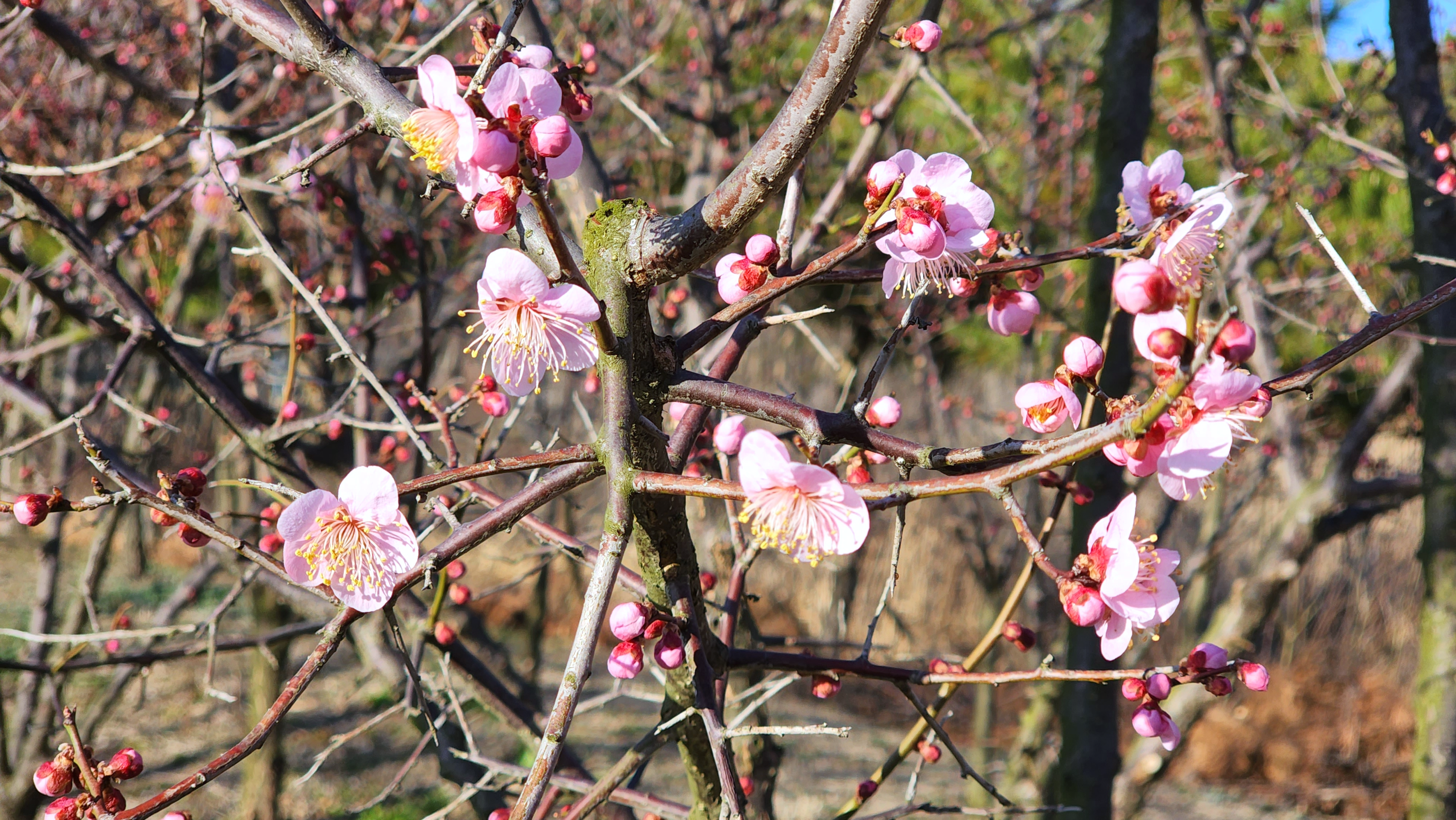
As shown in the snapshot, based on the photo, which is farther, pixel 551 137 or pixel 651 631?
pixel 651 631

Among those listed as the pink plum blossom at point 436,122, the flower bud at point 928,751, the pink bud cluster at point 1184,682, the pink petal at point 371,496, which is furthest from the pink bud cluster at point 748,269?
the flower bud at point 928,751

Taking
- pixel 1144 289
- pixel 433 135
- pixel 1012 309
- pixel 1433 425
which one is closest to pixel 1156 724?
pixel 1012 309

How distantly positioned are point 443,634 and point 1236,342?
153 cm

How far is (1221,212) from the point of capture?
104 centimetres

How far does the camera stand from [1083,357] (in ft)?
2.97

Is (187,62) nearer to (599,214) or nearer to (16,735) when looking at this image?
(16,735)

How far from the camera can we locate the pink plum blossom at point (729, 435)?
140cm

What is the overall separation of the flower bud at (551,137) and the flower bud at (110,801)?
31.7 inches

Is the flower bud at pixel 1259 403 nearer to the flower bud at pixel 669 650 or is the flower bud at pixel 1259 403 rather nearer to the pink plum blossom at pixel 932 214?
the pink plum blossom at pixel 932 214

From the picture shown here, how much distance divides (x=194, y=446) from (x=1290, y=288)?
9.57 metres

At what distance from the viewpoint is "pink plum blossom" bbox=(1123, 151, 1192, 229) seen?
3.52 ft

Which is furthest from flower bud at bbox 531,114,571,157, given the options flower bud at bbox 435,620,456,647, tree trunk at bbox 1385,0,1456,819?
tree trunk at bbox 1385,0,1456,819

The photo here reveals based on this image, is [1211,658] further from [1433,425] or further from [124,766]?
[1433,425]

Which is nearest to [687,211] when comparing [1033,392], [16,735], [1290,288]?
[1033,392]
